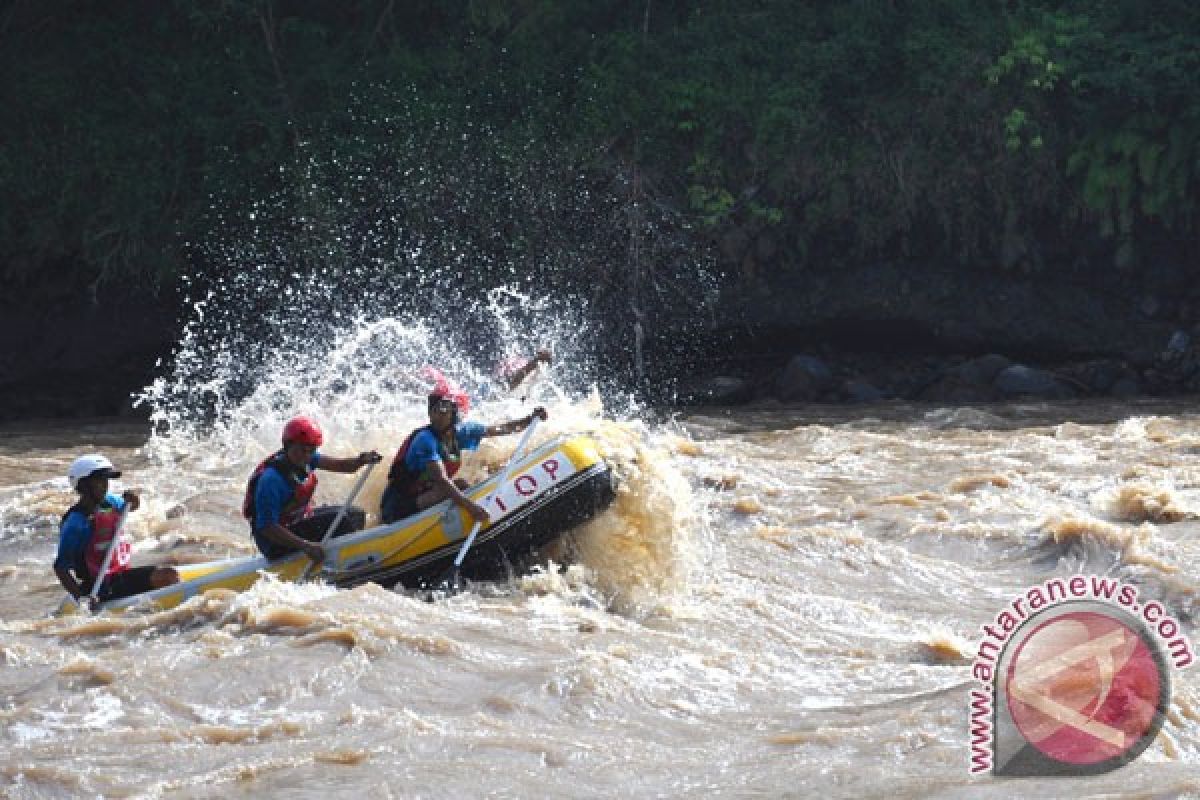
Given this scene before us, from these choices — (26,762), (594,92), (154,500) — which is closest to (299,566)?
(26,762)

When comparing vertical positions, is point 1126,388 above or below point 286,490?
below

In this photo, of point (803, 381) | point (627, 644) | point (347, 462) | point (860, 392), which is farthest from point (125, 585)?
point (860, 392)

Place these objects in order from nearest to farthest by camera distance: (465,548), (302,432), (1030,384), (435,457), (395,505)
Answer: (302,432) → (465,548) → (435,457) → (395,505) → (1030,384)

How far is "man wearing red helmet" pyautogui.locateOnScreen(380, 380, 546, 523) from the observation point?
933 cm

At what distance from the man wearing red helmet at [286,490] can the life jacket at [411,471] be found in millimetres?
270

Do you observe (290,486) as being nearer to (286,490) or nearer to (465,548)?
(286,490)

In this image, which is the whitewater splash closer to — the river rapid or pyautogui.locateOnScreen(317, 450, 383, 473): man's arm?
the river rapid

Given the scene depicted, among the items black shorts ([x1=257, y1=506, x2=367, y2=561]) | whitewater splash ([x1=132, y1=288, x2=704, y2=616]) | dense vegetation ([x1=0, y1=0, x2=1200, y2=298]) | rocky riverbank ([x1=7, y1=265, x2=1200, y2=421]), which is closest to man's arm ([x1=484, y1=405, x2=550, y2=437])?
whitewater splash ([x1=132, y1=288, x2=704, y2=616])

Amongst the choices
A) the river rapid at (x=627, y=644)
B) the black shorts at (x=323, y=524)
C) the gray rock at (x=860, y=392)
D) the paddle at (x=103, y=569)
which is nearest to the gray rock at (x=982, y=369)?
the gray rock at (x=860, y=392)

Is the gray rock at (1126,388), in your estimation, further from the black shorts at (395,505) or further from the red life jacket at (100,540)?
the red life jacket at (100,540)

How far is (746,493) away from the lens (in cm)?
1238

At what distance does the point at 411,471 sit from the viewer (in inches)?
372

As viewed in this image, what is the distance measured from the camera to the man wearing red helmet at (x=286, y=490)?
8.99 meters

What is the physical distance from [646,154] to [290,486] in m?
11.1
